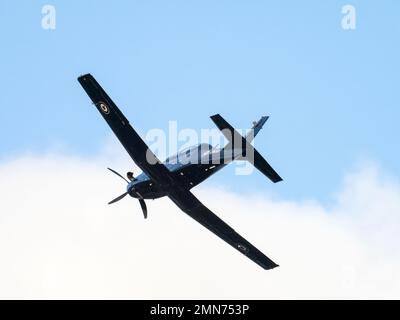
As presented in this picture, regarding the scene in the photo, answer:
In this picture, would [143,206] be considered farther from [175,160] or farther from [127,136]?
[127,136]

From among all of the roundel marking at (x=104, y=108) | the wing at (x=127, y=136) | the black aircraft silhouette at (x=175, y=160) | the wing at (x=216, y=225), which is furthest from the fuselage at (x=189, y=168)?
the roundel marking at (x=104, y=108)

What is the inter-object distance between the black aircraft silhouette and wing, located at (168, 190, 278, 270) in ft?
0.16

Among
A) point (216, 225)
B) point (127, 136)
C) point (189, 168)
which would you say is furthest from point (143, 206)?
point (216, 225)

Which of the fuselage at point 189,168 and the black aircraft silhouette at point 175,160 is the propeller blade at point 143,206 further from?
the fuselage at point 189,168

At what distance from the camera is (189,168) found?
3738 cm

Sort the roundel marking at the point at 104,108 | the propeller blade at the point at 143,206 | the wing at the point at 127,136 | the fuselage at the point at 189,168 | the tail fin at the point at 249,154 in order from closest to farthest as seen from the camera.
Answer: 1. the tail fin at the point at 249,154
2. the wing at the point at 127,136
3. the roundel marking at the point at 104,108
4. the fuselage at the point at 189,168
5. the propeller blade at the point at 143,206

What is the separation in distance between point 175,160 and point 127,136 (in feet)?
8.90

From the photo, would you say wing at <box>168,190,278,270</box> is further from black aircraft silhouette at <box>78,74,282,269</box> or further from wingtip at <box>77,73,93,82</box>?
wingtip at <box>77,73,93,82</box>

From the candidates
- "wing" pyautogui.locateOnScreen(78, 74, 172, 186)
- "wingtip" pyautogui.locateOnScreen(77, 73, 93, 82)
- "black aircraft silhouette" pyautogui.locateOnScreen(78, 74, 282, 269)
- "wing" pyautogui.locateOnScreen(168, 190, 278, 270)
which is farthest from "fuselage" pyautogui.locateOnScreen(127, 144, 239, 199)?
"wingtip" pyautogui.locateOnScreen(77, 73, 93, 82)

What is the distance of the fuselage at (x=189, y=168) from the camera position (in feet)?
121
